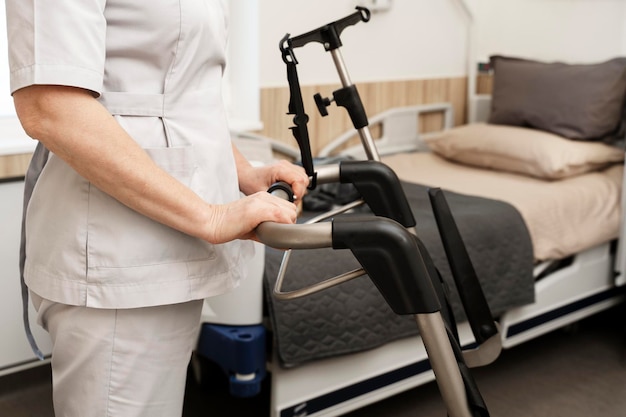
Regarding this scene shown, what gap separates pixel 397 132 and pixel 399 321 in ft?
4.72

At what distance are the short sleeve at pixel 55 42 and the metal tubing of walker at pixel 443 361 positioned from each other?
1.75 ft

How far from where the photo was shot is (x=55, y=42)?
880 mm

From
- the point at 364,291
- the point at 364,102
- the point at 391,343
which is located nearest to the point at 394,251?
the point at 364,291

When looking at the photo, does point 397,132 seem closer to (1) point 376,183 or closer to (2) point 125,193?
(1) point 376,183

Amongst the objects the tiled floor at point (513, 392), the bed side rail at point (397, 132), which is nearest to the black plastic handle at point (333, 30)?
the tiled floor at point (513, 392)

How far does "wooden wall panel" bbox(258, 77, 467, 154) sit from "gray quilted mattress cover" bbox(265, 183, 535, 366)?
72 cm

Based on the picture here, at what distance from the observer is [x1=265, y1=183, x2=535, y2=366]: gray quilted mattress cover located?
178cm

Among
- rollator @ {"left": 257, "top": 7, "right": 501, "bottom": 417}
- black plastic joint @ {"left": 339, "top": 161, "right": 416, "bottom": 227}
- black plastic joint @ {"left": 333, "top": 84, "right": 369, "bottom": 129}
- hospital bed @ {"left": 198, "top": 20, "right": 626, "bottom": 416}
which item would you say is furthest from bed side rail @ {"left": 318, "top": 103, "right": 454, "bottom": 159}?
black plastic joint @ {"left": 339, "top": 161, "right": 416, "bottom": 227}

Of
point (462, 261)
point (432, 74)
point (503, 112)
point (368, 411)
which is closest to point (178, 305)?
point (462, 261)

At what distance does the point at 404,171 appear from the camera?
9.68 ft

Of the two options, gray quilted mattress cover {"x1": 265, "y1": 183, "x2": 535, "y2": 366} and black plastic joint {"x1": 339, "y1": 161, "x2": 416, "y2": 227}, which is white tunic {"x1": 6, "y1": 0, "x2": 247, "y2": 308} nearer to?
black plastic joint {"x1": 339, "y1": 161, "x2": 416, "y2": 227}

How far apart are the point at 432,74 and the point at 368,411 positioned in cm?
176

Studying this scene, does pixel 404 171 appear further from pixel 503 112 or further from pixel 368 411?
pixel 368 411

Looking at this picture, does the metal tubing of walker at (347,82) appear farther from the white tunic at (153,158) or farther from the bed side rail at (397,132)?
the bed side rail at (397,132)
